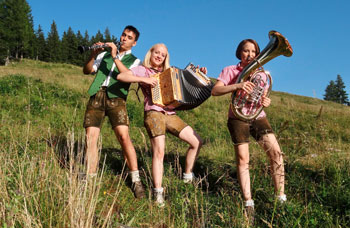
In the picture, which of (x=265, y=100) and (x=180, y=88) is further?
(x=180, y=88)

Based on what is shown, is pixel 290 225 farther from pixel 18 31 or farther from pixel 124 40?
pixel 18 31

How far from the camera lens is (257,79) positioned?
337 centimetres

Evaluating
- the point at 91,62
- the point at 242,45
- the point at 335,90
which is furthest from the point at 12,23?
the point at 335,90

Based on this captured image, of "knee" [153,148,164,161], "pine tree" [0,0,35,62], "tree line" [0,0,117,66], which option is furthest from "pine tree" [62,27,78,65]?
"knee" [153,148,164,161]

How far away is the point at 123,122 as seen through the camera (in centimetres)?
404

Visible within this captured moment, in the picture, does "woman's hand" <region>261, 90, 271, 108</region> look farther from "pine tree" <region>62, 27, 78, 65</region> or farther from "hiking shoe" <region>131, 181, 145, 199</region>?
"pine tree" <region>62, 27, 78, 65</region>

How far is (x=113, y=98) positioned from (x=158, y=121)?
84cm

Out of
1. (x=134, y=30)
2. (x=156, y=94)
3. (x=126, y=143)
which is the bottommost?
(x=126, y=143)

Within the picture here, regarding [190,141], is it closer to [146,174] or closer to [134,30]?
[146,174]

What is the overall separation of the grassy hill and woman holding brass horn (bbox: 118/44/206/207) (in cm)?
20

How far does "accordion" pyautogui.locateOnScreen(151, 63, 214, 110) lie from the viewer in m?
3.88

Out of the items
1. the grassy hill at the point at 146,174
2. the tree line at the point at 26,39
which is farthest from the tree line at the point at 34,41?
the grassy hill at the point at 146,174

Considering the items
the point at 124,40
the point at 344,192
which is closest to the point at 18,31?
the point at 124,40

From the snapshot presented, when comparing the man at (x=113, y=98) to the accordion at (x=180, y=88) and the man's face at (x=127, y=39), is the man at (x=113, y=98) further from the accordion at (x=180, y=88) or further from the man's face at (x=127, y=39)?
the accordion at (x=180, y=88)
